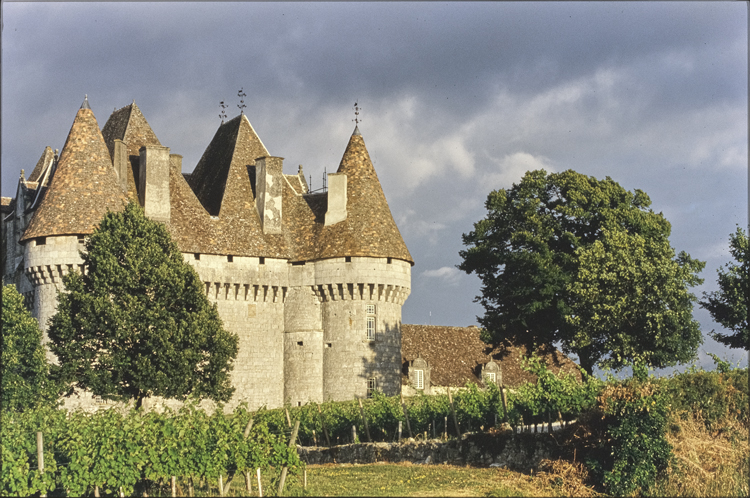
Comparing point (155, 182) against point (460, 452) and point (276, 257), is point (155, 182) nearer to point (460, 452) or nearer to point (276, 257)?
point (276, 257)

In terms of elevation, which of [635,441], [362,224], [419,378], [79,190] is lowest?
[635,441]

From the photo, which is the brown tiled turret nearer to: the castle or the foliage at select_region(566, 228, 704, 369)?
the castle

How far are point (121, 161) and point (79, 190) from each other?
11.0ft

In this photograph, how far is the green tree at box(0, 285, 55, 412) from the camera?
1308 inches

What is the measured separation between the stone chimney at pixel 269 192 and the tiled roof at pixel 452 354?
12.1m

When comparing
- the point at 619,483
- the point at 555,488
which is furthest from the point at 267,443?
the point at 619,483

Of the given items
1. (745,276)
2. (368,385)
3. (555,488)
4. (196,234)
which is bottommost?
(555,488)

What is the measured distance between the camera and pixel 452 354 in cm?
5675

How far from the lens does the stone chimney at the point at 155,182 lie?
44125 mm

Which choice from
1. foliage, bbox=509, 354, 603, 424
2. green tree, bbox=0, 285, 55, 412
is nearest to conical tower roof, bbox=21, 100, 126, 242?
green tree, bbox=0, 285, 55, 412

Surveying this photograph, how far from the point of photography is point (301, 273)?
46562mm

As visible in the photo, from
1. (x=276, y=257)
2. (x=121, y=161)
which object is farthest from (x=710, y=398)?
(x=121, y=161)

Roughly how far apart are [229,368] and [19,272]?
13833mm

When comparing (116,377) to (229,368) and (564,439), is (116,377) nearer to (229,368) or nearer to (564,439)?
(229,368)
